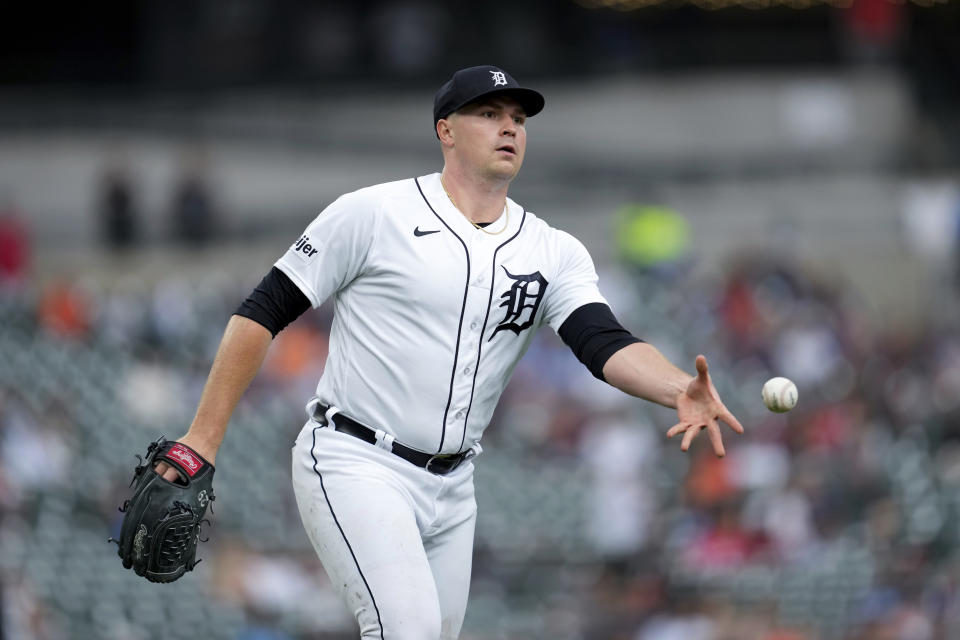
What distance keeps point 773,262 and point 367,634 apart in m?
12.0

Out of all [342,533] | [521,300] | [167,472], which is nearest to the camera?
[167,472]

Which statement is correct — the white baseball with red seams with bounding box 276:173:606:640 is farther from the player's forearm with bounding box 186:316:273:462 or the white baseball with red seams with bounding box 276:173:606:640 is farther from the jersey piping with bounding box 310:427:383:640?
the player's forearm with bounding box 186:316:273:462

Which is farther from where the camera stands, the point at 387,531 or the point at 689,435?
the point at 387,531

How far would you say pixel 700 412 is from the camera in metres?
4.25

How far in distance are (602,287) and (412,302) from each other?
1007 centimetres

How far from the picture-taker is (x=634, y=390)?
14.6ft

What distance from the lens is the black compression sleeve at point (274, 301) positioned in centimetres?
453

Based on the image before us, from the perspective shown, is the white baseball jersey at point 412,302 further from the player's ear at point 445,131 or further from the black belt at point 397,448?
the player's ear at point 445,131

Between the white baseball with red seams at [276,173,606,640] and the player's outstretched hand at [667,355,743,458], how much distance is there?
68cm

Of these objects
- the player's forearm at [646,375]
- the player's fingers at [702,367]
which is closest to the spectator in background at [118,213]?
the player's forearm at [646,375]

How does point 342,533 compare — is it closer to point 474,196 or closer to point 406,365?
point 406,365

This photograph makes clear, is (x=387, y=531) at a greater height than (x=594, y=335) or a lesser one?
lesser

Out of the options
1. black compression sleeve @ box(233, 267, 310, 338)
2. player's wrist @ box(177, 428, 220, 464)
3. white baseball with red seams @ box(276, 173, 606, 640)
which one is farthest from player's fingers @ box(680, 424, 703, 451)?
player's wrist @ box(177, 428, 220, 464)

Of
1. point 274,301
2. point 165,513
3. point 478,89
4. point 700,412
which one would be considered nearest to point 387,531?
point 165,513
